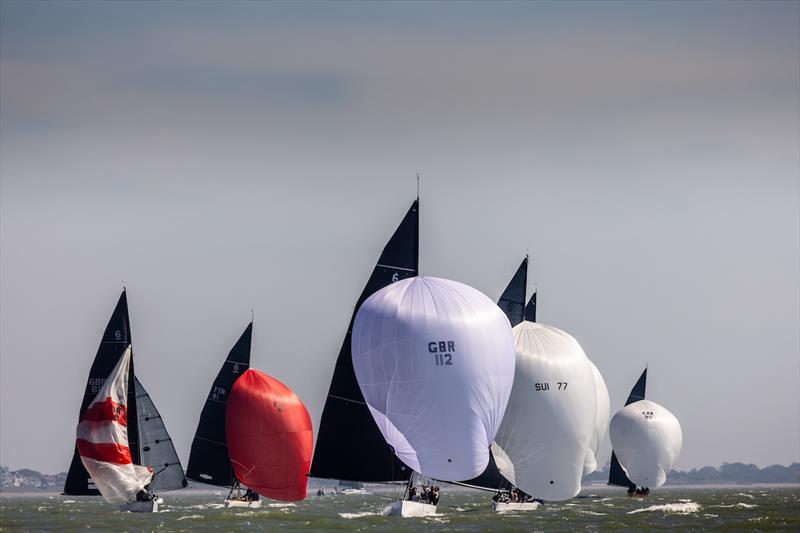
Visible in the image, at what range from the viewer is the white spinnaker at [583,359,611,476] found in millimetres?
69625

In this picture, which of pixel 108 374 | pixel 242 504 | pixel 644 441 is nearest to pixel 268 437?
pixel 242 504

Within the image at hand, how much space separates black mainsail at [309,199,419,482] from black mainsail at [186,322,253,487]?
55.6ft

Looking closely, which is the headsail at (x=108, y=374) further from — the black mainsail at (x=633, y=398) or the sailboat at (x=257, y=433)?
the black mainsail at (x=633, y=398)

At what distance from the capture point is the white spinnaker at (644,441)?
97688mm

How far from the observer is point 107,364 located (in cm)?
6066

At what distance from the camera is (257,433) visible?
65375mm

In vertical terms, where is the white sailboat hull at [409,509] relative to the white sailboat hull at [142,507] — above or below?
above

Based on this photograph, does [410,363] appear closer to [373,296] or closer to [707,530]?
[373,296]

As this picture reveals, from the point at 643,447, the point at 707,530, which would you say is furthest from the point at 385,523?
the point at 643,447

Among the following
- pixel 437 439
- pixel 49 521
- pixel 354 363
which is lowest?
pixel 49 521

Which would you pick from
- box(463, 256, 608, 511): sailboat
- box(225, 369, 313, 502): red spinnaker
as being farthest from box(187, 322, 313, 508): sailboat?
box(463, 256, 608, 511): sailboat

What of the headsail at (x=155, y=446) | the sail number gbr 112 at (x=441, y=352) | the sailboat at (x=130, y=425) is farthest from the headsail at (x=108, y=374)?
the sail number gbr 112 at (x=441, y=352)

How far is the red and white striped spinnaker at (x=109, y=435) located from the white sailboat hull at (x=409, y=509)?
646 inches

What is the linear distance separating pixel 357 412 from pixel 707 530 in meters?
16.2
